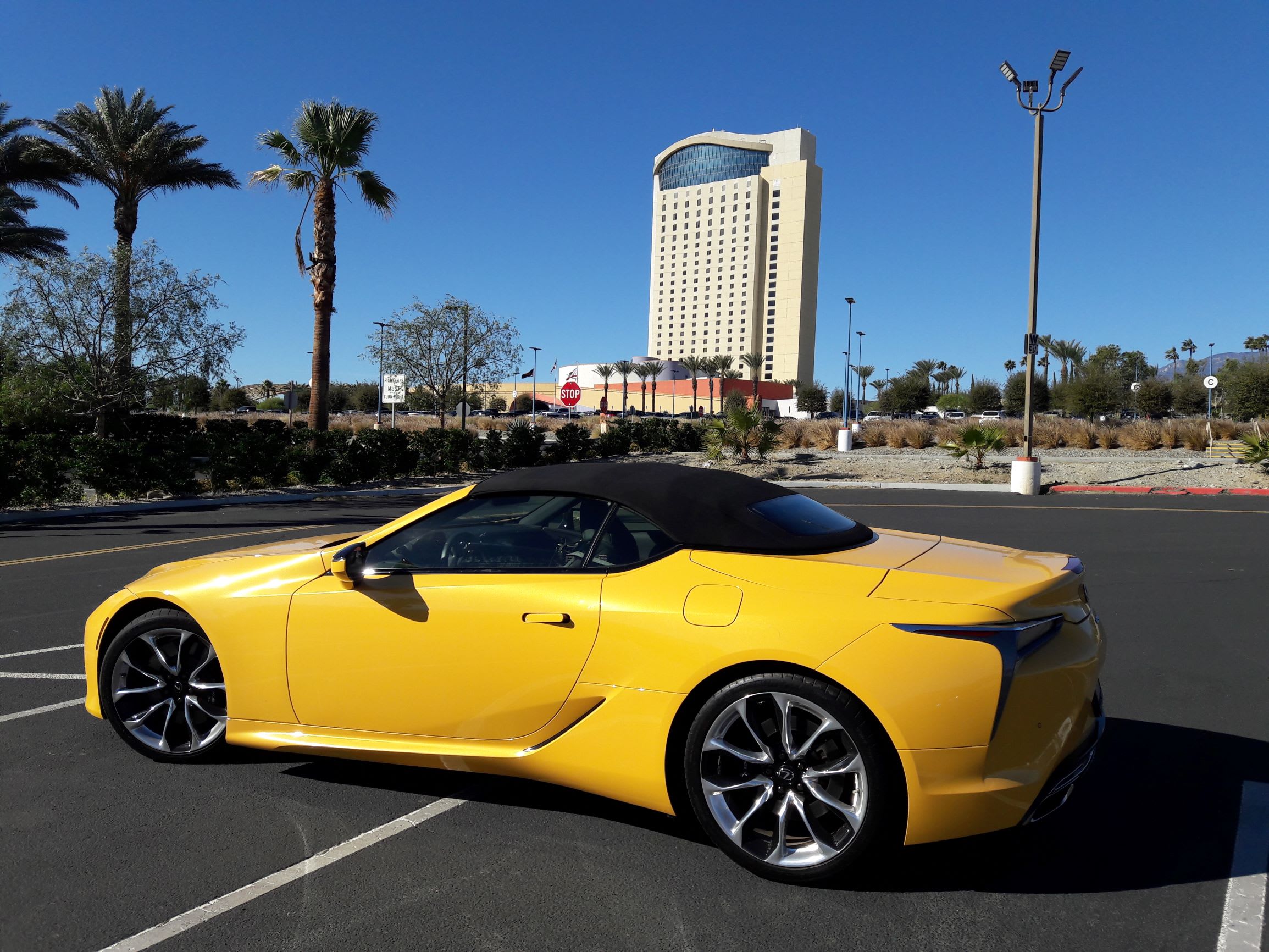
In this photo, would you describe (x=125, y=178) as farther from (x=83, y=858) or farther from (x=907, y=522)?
(x=83, y=858)

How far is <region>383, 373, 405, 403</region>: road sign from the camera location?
41.2m

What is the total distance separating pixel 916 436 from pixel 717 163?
548 ft

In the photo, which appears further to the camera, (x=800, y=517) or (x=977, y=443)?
(x=977, y=443)

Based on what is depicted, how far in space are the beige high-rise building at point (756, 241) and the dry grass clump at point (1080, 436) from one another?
14262cm

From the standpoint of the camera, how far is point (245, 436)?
21.1 metres

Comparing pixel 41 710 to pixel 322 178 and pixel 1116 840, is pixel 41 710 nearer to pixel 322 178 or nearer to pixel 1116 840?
pixel 1116 840

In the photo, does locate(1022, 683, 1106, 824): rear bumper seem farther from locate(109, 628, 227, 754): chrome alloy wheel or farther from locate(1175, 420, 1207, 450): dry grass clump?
locate(1175, 420, 1207, 450): dry grass clump

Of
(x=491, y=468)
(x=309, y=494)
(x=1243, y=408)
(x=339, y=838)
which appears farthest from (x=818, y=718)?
(x=1243, y=408)

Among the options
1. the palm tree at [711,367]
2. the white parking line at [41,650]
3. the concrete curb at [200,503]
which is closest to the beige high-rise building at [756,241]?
the palm tree at [711,367]

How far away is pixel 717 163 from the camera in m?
193

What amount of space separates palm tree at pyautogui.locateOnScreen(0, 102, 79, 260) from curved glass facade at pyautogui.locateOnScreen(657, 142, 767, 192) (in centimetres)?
17111

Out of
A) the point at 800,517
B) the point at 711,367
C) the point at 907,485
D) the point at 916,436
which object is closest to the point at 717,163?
the point at 711,367

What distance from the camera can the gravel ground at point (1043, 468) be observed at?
77.9 feet

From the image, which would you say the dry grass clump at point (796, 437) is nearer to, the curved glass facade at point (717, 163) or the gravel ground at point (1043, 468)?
the gravel ground at point (1043, 468)
